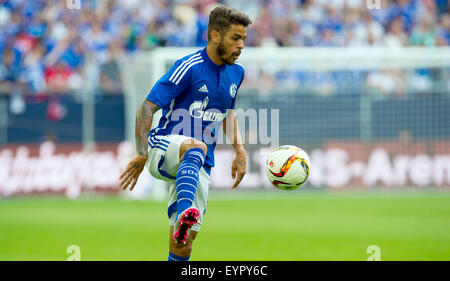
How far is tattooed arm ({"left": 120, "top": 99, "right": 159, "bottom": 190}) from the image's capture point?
6051 mm

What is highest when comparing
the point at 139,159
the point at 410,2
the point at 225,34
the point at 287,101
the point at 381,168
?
the point at 410,2

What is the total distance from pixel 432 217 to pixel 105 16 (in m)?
11.4

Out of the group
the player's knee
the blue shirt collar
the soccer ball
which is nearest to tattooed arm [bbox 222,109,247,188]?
the soccer ball

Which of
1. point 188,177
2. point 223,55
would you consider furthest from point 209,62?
point 188,177

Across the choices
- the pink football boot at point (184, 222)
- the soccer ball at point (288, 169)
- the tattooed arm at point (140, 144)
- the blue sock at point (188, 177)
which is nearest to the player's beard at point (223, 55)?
the tattooed arm at point (140, 144)

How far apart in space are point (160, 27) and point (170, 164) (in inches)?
558

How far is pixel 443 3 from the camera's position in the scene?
73.6 feet

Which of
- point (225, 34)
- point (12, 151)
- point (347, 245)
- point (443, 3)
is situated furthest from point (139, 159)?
point (443, 3)

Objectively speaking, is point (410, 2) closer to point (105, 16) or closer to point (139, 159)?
point (105, 16)

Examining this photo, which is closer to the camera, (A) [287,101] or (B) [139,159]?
(B) [139,159]

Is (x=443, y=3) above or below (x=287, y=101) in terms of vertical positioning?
above

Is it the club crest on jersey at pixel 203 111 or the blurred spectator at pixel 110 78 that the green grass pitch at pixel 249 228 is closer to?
the club crest on jersey at pixel 203 111

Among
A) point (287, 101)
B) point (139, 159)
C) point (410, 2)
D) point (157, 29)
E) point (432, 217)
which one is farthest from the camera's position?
point (410, 2)

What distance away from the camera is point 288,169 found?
6746mm
